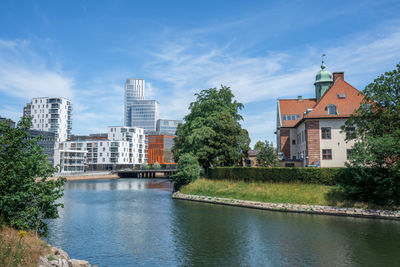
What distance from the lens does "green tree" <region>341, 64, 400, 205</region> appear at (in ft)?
107

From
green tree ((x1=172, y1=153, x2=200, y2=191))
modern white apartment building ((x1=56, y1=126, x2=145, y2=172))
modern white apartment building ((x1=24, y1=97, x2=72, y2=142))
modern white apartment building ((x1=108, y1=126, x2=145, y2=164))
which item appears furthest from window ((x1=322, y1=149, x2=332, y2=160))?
modern white apartment building ((x1=24, y1=97, x2=72, y2=142))

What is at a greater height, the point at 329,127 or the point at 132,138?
the point at 132,138

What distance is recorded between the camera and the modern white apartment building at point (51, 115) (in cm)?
16762

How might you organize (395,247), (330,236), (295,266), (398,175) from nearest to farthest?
(295,266) → (395,247) → (330,236) → (398,175)

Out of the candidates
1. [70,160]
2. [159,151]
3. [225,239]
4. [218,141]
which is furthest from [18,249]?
[159,151]

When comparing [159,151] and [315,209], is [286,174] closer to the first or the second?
[315,209]

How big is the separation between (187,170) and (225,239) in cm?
2896

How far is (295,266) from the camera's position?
58.9 feet

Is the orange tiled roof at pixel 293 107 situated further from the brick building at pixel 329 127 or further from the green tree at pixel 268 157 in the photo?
the green tree at pixel 268 157

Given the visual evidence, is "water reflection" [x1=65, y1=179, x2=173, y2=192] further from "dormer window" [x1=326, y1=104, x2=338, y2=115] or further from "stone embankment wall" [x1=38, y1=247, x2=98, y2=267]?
"stone embankment wall" [x1=38, y1=247, x2=98, y2=267]

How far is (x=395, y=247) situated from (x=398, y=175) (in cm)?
1224

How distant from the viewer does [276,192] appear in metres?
40.3

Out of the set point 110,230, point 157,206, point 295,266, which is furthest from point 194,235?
point 157,206

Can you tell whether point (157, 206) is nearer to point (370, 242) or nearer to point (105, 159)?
point (370, 242)
